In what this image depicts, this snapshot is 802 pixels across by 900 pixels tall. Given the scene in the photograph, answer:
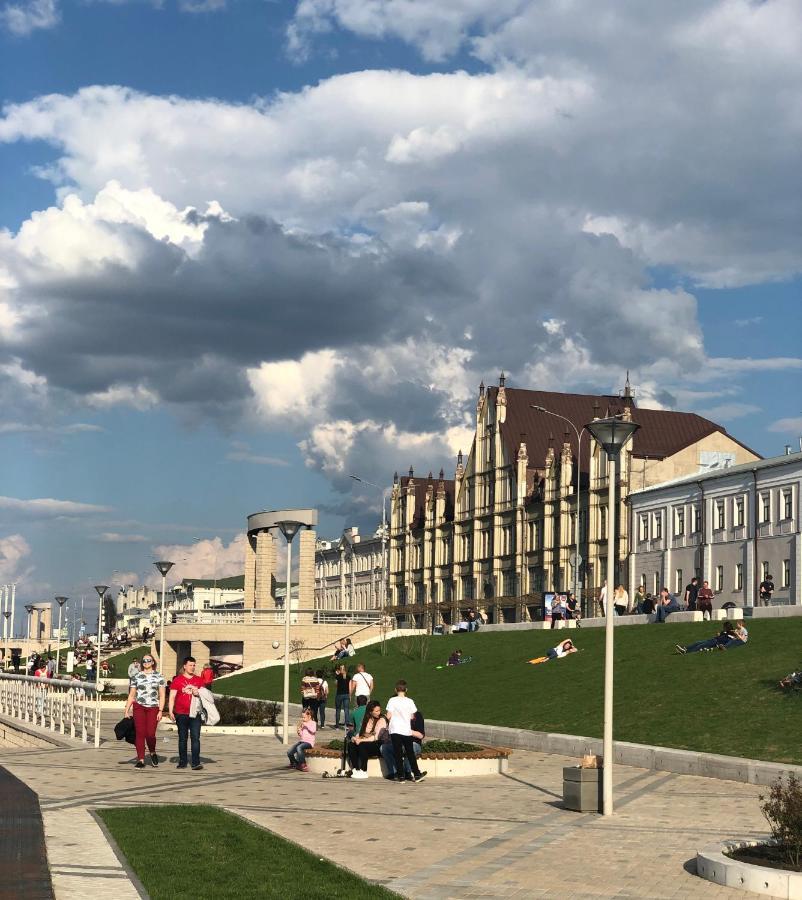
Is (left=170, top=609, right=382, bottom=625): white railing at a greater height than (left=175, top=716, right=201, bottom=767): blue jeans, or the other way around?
(left=170, top=609, right=382, bottom=625): white railing

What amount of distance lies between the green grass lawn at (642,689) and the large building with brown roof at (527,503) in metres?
41.9

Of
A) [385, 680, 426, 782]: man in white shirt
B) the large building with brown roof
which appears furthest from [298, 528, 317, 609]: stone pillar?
[385, 680, 426, 782]: man in white shirt

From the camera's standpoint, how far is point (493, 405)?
112438mm

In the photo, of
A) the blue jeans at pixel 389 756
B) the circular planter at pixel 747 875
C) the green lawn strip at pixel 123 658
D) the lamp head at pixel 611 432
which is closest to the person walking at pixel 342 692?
the blue jeans at pixel 389 756

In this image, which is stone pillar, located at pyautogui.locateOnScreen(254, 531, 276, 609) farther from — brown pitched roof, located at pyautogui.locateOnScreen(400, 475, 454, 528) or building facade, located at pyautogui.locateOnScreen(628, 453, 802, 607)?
brown pitched roof, located at pyautogui.locateOnScreen(400, 475, 454, 528)

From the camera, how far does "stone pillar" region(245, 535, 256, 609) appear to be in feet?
302

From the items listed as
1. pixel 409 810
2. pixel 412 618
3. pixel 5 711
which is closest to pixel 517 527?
pixel 412 618

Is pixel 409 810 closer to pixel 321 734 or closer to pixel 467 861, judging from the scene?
pixel 467 861

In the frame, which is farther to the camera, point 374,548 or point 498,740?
point 374,548

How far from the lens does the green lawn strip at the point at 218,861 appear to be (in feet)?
40.3

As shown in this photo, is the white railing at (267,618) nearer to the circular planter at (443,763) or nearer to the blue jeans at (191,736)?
the blue jeans at (191,736)

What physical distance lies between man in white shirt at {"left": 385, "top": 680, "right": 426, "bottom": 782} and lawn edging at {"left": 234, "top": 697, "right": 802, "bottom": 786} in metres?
4.65

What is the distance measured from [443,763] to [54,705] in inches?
521

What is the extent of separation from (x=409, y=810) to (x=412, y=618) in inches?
4013
